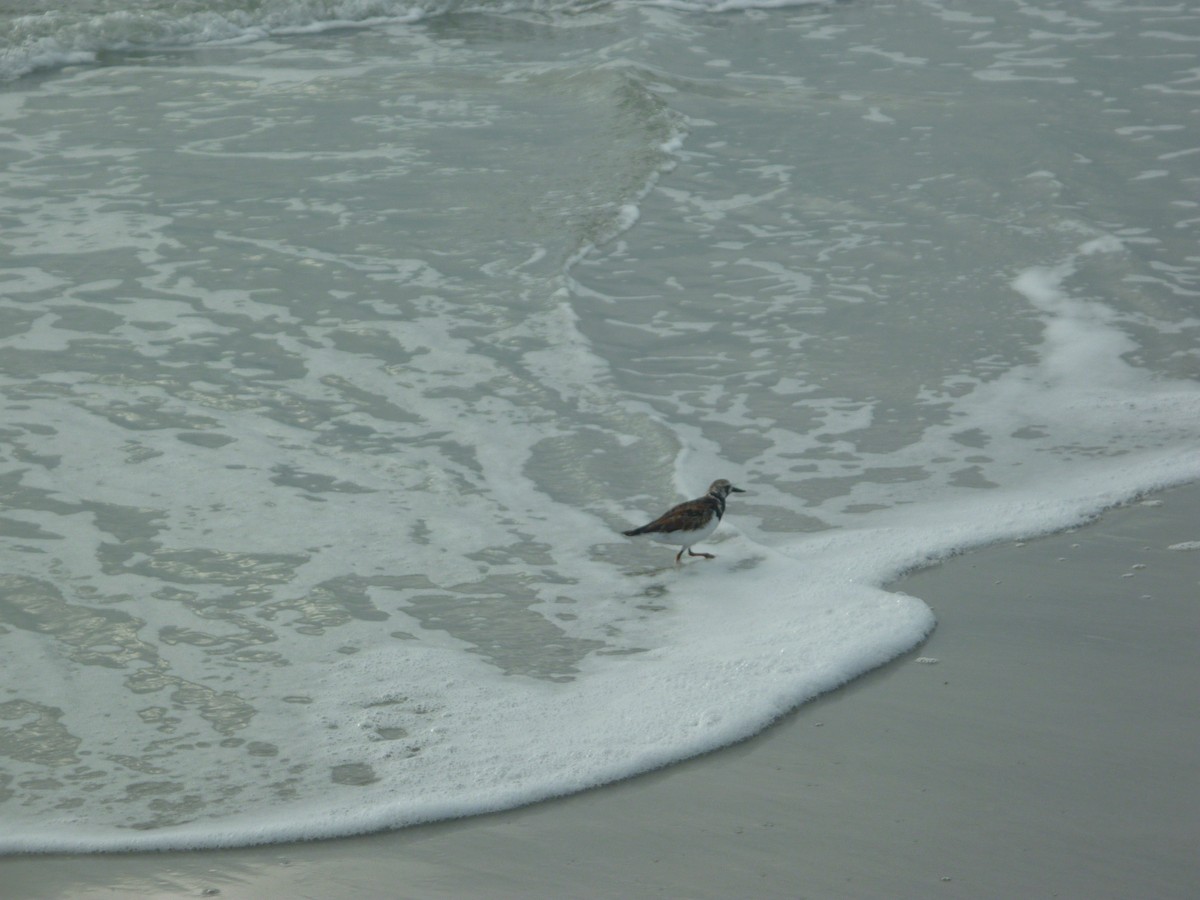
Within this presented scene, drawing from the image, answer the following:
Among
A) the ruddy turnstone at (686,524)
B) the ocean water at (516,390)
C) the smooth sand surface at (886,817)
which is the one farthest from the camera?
the ruddy turnstone at (686,524)

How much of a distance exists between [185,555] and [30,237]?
4676mm

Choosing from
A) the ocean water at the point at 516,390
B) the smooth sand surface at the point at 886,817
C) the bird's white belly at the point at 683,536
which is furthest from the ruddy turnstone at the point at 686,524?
the smooth sand surface at the point at 886,817

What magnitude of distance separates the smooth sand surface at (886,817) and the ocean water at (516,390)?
144 millimetres

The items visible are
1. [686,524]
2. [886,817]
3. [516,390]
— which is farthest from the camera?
[516,390]

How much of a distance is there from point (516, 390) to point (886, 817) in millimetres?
3957

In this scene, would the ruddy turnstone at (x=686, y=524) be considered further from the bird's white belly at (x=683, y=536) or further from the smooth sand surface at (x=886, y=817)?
the smooth sand surface at (x=886, y=817)

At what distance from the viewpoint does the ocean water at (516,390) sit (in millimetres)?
4555

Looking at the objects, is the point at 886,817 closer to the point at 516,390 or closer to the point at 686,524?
the point at 686,524

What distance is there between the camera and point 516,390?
7.39 m

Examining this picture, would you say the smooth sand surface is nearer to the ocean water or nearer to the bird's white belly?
the ocean water

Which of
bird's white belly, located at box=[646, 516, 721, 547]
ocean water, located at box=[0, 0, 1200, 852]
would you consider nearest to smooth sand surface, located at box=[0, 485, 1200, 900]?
ocean water, located at box=[0, 0, 1200, 852]

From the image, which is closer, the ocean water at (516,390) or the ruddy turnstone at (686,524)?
the ocean water at (516,390)

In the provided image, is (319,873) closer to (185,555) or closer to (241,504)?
(185,555)

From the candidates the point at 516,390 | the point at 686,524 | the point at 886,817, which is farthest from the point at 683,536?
the point at 516,390
